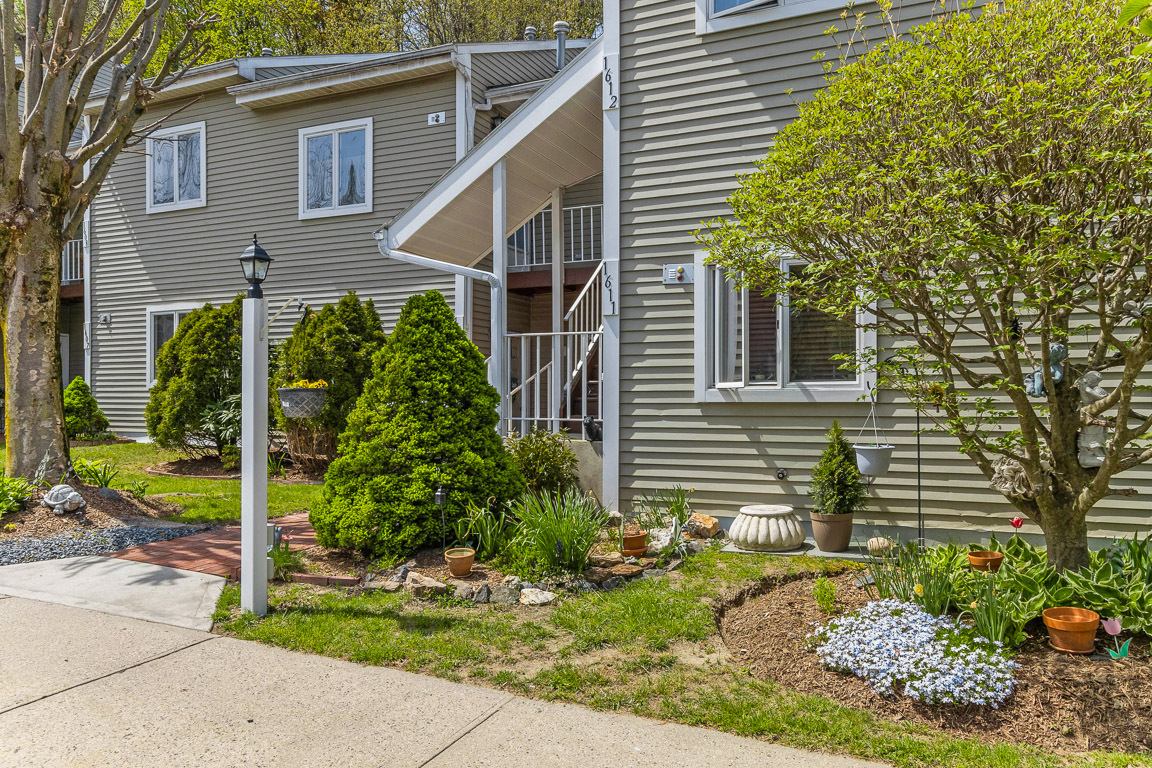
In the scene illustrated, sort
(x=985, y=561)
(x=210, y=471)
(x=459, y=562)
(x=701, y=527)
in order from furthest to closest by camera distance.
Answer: (x=210, y=471) < (x=701, y=527) < (x=459, y=562) < (x=985, y=561)

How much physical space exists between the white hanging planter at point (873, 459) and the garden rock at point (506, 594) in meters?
2.64

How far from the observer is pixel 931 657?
3340 millimetres

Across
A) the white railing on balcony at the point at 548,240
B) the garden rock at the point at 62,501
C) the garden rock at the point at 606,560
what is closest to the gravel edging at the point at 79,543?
the garden rock at the point at 62,501

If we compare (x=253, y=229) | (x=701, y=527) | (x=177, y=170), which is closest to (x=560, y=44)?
(x=253, y=229)

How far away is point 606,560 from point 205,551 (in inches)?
125

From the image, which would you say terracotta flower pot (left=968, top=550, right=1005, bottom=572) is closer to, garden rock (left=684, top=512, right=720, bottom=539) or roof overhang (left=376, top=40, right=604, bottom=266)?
garden rock (left=684, top=512, right=720, bottom=539)

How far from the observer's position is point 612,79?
708 centimetres

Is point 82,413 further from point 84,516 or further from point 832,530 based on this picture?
point 832,530

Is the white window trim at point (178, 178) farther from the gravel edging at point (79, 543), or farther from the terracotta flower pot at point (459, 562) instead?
the terracotta flower pot at point (459, 562)

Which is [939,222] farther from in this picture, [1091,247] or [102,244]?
[102,244]

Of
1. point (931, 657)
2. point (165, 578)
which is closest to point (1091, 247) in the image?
point (931, 657)

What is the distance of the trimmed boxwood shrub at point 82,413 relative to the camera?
1285cm

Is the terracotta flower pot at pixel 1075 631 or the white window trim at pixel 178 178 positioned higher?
the white window trim at pixel 178 178

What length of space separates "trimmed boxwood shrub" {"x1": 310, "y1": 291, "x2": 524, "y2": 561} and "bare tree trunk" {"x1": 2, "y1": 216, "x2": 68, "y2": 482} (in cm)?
332
